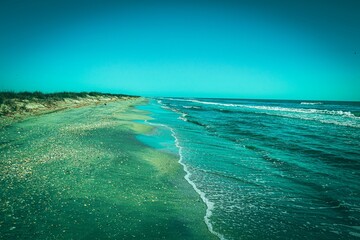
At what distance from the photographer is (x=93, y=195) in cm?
521

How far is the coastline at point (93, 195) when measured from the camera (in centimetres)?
398

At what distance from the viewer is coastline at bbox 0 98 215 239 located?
398 centimetres

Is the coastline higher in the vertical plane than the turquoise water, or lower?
higher

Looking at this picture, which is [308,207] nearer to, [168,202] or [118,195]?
[168,202]

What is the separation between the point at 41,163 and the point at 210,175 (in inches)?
209

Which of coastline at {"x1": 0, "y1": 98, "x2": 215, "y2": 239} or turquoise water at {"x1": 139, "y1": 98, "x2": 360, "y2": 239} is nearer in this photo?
coastline at {"x1": 0, "y1": 98, "x2": 215, "y2": 239}

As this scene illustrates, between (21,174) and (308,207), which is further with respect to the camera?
(21,174)

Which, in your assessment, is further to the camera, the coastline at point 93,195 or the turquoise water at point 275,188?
the turquoise water at point 275,188

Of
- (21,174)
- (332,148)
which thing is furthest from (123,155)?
(332,148)

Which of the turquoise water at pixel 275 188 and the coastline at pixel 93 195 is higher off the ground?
the coastline at pixel 93 195

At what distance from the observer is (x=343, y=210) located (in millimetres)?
5488

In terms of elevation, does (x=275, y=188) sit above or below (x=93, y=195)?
below

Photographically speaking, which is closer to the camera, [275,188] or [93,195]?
[93,195]

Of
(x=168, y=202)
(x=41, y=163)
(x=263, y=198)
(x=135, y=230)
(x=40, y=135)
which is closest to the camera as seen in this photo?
(x=135, y=230)
